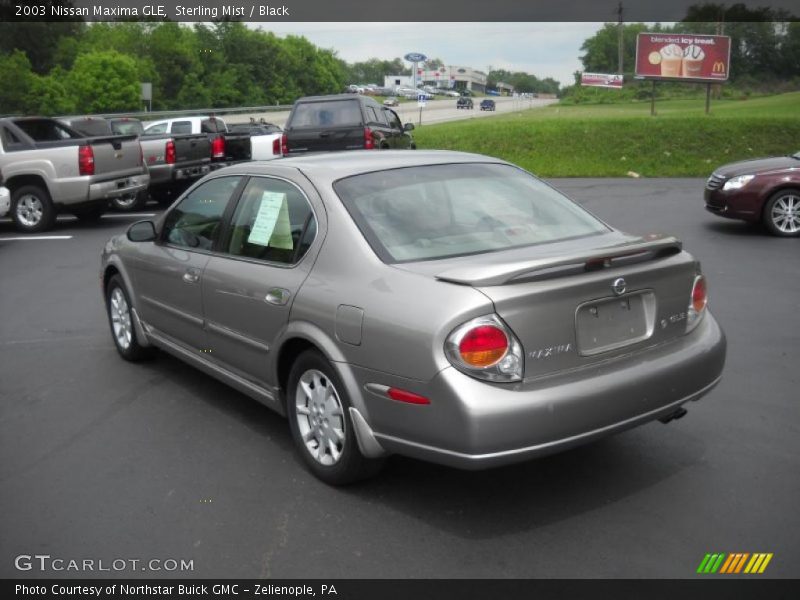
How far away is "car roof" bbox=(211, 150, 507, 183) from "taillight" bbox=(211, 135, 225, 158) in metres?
13.0

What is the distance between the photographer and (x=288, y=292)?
4.42 meters

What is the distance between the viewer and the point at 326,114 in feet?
55.3

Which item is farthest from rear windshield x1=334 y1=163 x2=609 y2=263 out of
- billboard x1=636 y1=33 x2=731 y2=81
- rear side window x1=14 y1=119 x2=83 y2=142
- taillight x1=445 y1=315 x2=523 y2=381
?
billboard x1=636 y1=33 x2=731 y2=81

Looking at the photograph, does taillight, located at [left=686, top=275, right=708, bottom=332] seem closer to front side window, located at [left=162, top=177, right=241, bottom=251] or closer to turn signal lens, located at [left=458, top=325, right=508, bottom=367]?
turn signal lens, located at [left=458, top=325, right=508, bottom=367]

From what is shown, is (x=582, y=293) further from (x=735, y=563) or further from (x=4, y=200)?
(x=4, y=200)

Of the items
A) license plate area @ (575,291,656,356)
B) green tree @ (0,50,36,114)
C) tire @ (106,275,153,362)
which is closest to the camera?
license plate area @ (575,291,656,356)

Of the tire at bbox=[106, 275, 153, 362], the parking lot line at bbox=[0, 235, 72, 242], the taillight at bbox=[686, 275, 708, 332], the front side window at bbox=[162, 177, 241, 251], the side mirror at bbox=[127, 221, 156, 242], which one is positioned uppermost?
the front side window at bbox=[162, 177, 241, 251]

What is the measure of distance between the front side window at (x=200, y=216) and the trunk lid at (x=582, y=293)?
6.04 feet

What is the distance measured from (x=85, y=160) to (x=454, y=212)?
1089cm

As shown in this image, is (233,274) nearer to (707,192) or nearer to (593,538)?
(593,538)

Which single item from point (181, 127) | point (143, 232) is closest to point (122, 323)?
point (143, 232)

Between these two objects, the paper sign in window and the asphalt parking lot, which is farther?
the paper sign in window

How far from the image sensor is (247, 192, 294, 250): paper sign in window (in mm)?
4711

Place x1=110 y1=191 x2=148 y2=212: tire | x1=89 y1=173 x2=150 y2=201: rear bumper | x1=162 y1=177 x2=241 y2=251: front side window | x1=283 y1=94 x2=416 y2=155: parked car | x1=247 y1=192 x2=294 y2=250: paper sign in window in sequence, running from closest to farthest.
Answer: x1=247 y1=192 x2=294 y2=250: paper sign in window, x1=162 y1=177 x2=241 y2=251: front side window, x1=89 y1=173 x2=150 y2=201: rear bumper, x1=283 y1=94 x2=416 y2=155: parked car, x1=110 y1=191 x2=148 y2=212: tire
